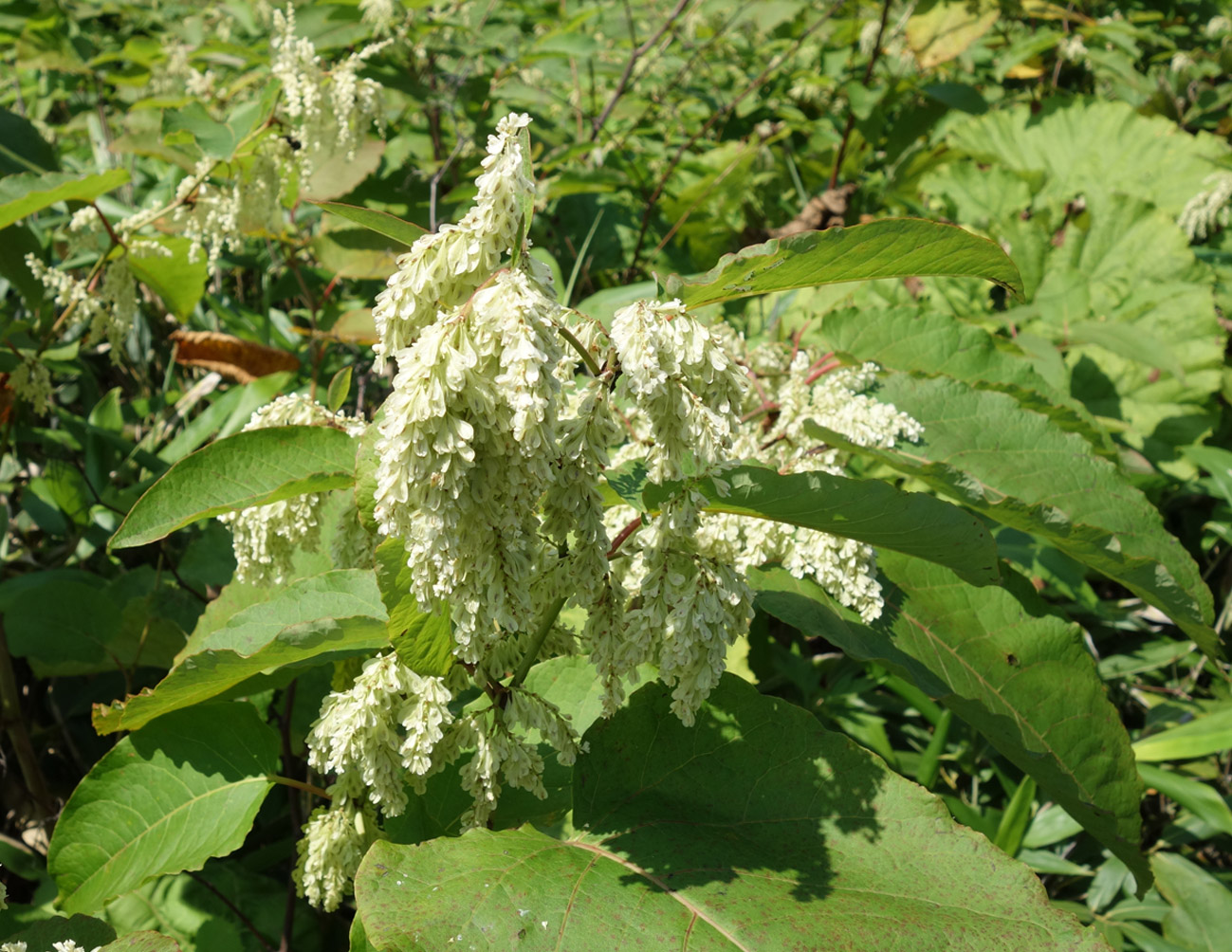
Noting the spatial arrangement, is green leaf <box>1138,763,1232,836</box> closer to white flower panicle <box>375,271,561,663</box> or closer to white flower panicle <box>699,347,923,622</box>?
white flower panicle <box>699,347,923,622</box>

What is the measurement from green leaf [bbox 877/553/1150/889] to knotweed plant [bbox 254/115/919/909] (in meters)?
0.76

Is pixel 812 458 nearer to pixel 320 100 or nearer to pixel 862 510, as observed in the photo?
pixel 862 510

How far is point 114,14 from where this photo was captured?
5.48 metres

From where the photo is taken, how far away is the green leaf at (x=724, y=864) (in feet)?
4.12

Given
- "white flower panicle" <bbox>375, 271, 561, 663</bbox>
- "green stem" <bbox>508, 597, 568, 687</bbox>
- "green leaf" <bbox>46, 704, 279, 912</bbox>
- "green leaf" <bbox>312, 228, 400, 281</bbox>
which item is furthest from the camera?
"green leaf" <bbox>312, 228, 400, 281</bbox>

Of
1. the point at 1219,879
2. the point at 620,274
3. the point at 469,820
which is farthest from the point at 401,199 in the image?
the point at 1219,879

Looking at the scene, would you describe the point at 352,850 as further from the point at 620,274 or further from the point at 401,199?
the point at 620,274

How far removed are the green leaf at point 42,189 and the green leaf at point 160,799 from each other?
3.79ft

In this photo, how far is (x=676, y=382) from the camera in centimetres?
107

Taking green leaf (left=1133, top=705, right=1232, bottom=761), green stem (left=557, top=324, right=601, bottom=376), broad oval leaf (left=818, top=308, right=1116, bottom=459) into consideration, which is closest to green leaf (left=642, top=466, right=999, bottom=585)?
green stem (left=557, top=324, right=601, bottom=376)

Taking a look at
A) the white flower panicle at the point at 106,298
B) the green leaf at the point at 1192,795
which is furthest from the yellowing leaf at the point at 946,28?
the white flower panicle at the point at 106,298

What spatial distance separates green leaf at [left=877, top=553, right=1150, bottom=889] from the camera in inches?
70.4

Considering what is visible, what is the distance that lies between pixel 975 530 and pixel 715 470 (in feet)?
1.55

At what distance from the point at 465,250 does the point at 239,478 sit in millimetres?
652
